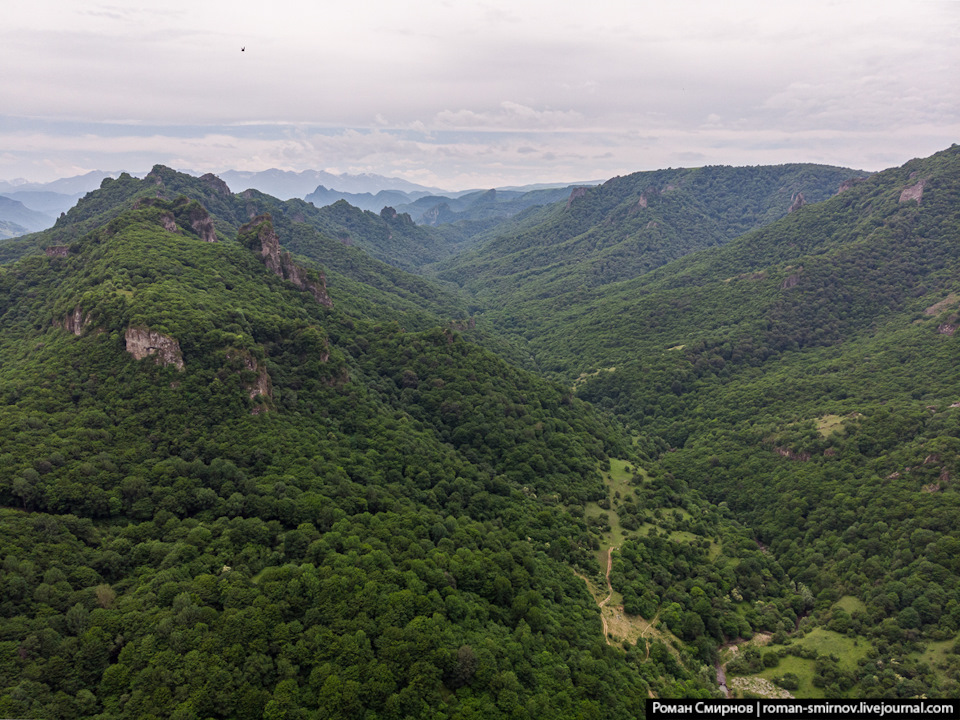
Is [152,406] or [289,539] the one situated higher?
[152,406]

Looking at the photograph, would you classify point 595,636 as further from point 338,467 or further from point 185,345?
point 185,345

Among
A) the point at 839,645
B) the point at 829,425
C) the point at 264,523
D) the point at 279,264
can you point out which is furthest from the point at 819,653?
the point at 279,264

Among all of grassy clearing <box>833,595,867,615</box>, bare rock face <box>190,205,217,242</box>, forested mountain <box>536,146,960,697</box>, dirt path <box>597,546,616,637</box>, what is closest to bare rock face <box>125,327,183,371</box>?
bare rock face <box>190,205,217,242</box>

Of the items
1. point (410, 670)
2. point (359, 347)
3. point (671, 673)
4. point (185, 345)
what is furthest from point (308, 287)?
point (671, 673)

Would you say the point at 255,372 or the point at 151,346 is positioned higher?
the point at 151,346

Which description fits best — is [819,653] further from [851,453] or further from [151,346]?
[151,346]

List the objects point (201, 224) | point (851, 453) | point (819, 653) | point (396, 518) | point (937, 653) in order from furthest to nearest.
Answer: point (201, 224) < point (851, 453) < point (396, 518) < point (819, 653) < point (937, 653)
